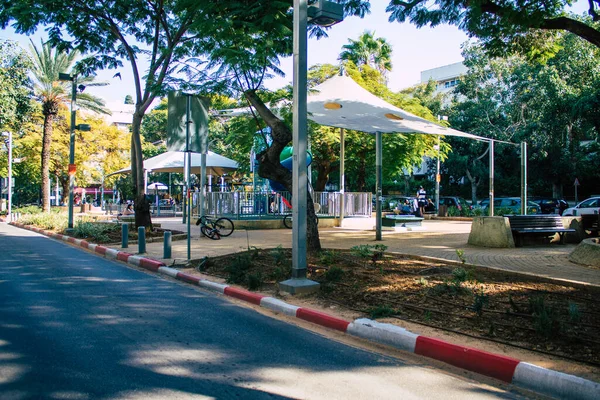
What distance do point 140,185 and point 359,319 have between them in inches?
512

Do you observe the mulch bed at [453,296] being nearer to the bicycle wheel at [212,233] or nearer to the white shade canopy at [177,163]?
the bicycle wheel at [212,233]

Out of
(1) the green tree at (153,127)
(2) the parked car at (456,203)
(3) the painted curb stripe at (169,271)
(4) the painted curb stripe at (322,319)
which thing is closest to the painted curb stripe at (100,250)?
(3) the painted curb stripe at (169,271)

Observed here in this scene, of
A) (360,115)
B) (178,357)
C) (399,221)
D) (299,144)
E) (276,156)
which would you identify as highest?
(360,115)

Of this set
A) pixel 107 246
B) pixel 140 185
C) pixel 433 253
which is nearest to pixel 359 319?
pixel 433 253

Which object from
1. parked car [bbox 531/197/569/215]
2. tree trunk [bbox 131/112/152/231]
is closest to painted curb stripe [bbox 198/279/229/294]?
tree trunk [bbox 131/112/152/231]

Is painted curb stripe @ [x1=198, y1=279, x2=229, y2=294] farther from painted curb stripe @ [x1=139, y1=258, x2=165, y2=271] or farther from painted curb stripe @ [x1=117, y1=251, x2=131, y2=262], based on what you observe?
painted curb stripe @ [x1=117, y1=251, x2=131, y2=262]

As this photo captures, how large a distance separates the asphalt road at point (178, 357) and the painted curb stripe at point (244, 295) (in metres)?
0.29

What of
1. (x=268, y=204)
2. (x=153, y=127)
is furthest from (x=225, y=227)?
(x=153, y=127)

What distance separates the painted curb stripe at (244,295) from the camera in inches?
289

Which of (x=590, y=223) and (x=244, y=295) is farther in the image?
(x=590, y=223)

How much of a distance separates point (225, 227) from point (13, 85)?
19.2 metres

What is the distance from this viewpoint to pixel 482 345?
16.1 feet

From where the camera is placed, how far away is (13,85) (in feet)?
89.5

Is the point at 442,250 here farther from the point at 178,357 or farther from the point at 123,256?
the point at 178,357
